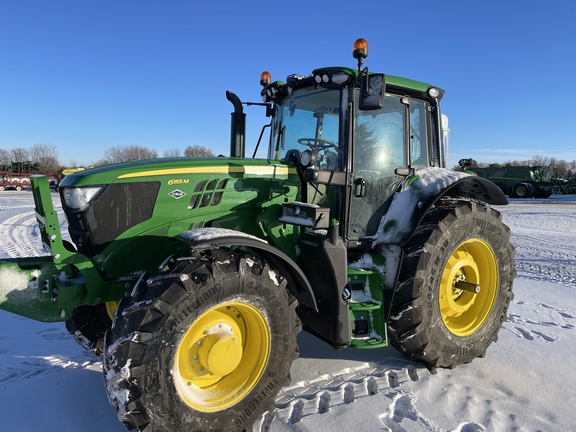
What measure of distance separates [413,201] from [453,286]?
3.12 feet

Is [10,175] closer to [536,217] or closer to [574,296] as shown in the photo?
[536,217]

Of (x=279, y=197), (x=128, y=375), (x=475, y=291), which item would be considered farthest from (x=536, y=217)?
(x=128, y=375)

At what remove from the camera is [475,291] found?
379 cm

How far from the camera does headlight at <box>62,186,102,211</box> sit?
2812 millimetres

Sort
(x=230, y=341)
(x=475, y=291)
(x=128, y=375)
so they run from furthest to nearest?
(x=475, y=291) → (x=230, y=341) → (x=128, y=375)

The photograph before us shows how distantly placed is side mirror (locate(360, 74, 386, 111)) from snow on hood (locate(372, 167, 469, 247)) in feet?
3.31

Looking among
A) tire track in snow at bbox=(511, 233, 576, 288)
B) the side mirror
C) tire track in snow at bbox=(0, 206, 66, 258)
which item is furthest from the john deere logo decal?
tire track in snow at bbox=(0, 206, 66, 258)

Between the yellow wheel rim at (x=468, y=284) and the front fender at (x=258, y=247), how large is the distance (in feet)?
5.05

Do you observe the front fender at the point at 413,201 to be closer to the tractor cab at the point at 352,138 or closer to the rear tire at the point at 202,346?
the tractor cab at the point at 352,138

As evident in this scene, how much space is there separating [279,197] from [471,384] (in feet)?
6.93

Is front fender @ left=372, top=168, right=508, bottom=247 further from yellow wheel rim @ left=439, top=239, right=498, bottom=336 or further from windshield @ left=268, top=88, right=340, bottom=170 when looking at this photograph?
windshield @ left=268, top=88, right=340, bottom=170

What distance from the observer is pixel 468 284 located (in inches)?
152

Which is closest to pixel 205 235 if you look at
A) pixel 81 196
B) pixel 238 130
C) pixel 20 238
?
pixel 81 196

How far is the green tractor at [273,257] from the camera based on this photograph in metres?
2.45
